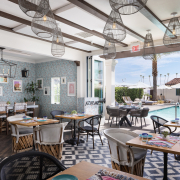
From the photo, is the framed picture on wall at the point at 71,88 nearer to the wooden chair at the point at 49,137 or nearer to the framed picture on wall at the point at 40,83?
the framed picture on wall at the point at 40,83

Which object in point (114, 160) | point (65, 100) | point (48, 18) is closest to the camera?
point (48, 18)

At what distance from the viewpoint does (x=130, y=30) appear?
4793 millimetres

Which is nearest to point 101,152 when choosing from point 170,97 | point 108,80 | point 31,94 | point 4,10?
point 4,10

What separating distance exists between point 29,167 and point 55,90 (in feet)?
23.8

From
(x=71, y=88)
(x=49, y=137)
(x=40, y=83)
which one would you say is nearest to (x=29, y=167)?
(x=49, y=137)

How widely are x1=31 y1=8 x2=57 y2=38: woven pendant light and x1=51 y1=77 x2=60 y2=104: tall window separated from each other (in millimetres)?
5846

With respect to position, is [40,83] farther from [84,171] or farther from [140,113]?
[84,171]

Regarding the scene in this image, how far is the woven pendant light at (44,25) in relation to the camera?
2297mm

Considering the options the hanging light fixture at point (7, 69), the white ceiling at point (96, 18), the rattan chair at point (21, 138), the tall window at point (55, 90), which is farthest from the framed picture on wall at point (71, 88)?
the rattan chair at point (21, 138)

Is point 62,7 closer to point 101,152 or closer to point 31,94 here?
point 101,152

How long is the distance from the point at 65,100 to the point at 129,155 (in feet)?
18.9

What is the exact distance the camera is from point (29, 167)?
1.47 metres

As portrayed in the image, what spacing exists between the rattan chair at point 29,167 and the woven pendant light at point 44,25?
1.55 metres

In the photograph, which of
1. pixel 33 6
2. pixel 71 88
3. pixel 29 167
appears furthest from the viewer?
pixel 71 88
